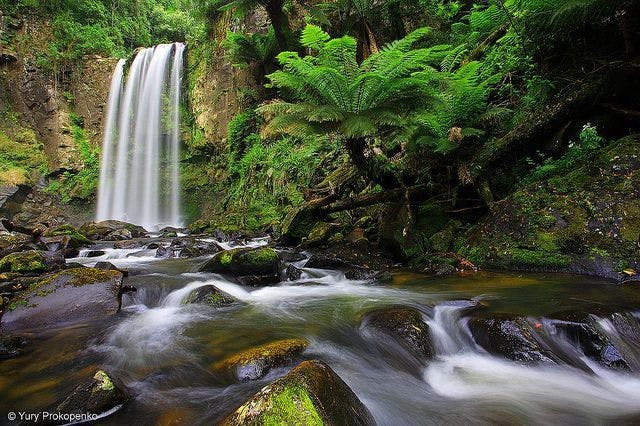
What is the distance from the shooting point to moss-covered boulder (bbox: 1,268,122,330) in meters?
3.38

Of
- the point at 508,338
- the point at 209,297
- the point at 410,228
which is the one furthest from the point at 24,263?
the point at 508,338

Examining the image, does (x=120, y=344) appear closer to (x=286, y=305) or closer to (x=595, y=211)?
(x=286, y=305)

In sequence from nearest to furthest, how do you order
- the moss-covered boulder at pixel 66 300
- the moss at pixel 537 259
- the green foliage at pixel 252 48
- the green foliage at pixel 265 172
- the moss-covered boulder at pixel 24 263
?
the moss-covered boulder at pixel 66 300 → the moss at pixel 537 259 → the moss-covered boulder at pixel 24 263 → the green foliage at pixel 265 172 → the green foliage at pixel 252 48

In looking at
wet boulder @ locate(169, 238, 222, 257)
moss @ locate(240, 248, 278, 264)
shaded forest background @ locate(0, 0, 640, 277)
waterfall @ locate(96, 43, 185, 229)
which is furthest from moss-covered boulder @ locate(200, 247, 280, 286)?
waterfall @ locate(96, 43, 185, 229)

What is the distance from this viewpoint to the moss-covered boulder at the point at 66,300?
3385 millimetres

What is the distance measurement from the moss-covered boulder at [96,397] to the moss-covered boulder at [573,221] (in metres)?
3.98

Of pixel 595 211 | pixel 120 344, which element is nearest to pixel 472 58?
pixel 595 211

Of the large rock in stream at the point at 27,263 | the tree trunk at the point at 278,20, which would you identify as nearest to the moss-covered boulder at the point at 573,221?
the large rock in stream at the point at 27,263

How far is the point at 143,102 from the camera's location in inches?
717

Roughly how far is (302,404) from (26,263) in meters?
5.07

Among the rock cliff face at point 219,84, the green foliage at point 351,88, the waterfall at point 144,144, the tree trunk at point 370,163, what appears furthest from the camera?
the waterfall at point 144,144

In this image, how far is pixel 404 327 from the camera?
9.66ft

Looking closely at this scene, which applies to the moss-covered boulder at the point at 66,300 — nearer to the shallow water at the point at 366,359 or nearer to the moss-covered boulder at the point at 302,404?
the shallow water at the point at 366,359

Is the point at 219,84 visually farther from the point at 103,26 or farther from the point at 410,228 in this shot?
the point at 410,228
